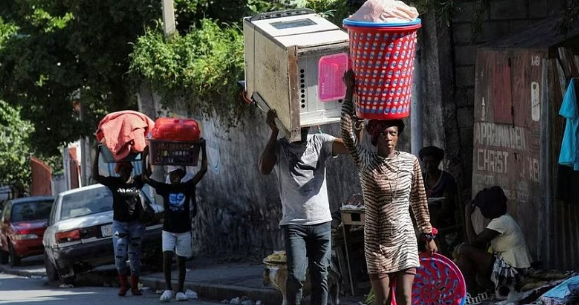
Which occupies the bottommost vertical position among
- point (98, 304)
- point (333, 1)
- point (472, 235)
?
point (98, 304)

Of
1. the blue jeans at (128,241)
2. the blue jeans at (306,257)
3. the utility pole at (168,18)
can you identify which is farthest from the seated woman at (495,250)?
the utility pole at (168,18)

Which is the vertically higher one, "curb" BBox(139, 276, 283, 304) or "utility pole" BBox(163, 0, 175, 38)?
"utility pole" BBox(163, 0, 175, 38)

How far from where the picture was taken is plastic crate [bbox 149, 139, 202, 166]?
1364 centimetres

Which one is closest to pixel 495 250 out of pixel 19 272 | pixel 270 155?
pixel 270 155

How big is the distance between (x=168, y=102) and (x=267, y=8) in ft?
10.0

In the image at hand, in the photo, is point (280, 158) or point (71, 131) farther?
point (71, 131)

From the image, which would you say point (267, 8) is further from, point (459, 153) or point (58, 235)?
point (459, 153)

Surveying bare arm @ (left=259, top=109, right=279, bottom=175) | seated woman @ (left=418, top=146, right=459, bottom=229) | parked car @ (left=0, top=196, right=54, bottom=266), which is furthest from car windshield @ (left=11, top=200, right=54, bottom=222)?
bare arm @ (left=259, top=109, right=279, bottom=175)

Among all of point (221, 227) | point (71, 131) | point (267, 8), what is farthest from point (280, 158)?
point (71, 131)

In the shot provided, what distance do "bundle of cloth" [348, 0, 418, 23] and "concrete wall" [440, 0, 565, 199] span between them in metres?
4.69

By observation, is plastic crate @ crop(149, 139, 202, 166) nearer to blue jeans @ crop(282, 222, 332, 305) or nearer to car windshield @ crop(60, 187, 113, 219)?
car windshield @ crop(60, 187, 113, 219)

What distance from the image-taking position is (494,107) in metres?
11.8

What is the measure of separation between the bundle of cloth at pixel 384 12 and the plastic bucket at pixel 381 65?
0.05 m

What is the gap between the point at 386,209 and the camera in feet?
25.5
